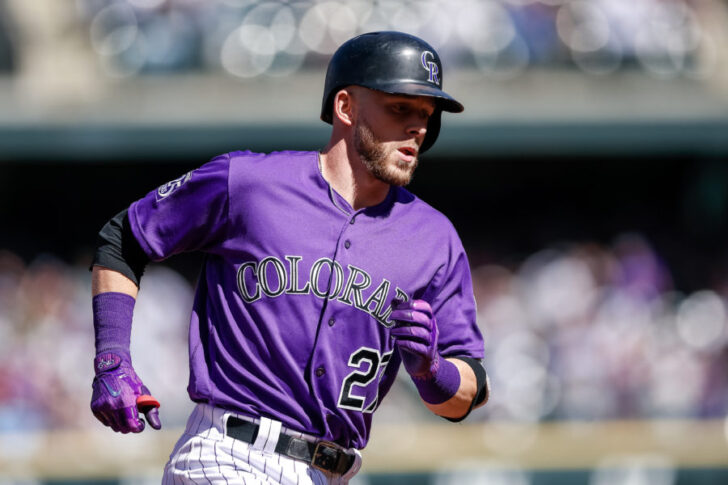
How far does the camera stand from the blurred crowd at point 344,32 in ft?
32.2

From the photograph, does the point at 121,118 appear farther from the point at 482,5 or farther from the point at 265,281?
the point at 265,281

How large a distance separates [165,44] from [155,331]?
299 centimetres

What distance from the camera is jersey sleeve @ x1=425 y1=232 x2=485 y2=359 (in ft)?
10.3

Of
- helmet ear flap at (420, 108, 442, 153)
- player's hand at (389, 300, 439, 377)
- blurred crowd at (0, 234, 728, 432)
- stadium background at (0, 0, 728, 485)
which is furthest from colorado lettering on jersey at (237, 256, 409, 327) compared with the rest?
blurred crowd at (0, 234, 728, 432)

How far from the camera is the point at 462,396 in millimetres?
3078

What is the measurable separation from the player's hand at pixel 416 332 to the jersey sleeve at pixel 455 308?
0.25 meters

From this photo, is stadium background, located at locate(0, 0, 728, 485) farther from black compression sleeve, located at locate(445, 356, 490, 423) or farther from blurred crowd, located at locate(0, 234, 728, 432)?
black compression sleeve, located at locate(445, 356, 490, 423)

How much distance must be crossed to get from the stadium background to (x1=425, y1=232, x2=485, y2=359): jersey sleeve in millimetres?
4455

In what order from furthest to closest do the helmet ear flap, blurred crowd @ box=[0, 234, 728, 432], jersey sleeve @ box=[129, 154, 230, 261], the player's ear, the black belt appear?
1. blurred crowd @ box=[0, 234, 728, 432]
2. the helmet ear flap
3. the player's ear
4. jersey sleeve @ box=[129, 154, 230, 261]
5. the black belt

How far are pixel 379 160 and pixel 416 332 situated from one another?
522 mm

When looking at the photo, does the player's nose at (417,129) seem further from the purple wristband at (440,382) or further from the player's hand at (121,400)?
the player's hand at (121,400)

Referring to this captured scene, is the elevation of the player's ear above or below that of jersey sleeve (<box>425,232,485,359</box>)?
above

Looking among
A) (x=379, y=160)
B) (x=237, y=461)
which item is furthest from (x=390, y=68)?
(x=237, y=461)

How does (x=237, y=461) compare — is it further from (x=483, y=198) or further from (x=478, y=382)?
(x=483, y=198)
